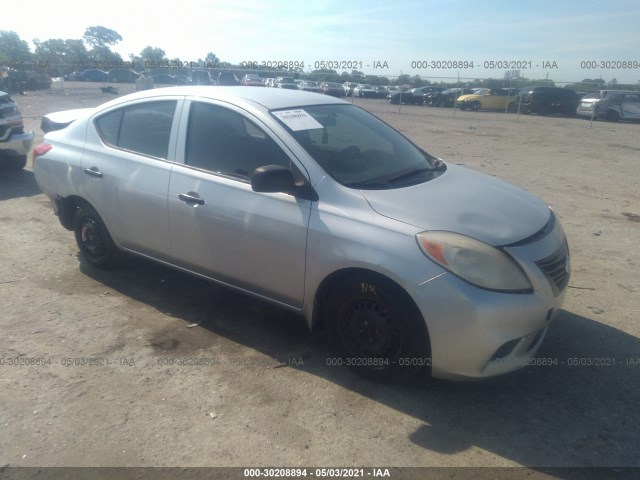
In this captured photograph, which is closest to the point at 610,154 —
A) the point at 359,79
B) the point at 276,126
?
the point at 276,126

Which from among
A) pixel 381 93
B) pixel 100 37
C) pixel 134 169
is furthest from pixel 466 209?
pixel 100 37

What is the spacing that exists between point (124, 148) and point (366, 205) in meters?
2.36

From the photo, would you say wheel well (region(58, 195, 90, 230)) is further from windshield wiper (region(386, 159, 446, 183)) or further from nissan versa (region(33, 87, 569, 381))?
windshield wiper (region(386, 159, 446, 183))

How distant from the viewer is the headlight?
2.84m

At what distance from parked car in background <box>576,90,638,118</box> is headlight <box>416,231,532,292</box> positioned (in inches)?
951

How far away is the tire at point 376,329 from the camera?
9.71 feet

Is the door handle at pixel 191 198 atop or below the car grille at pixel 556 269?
atop

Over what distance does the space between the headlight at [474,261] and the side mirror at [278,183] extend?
81 centimetres

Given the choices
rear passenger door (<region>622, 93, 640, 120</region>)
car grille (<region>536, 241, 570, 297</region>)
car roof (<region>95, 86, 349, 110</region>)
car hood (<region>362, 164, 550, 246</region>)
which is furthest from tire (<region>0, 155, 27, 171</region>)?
rear passenger door (<region>622, 93, 640, 120</region>)

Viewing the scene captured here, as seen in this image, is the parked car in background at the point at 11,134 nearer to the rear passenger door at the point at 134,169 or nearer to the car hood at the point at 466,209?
the rear passenger door at the point at 134,169

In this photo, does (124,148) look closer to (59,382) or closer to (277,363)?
(59,382)

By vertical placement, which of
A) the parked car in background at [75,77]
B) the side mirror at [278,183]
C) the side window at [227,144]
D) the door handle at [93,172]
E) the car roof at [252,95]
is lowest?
the door handle at [93,172]

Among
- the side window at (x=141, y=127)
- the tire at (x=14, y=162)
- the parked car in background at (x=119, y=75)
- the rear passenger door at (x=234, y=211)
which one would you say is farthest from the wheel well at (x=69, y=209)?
the parked car in background at (x=119, y=75)

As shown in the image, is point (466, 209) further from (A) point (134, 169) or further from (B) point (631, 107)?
(B) point (631, 107)
